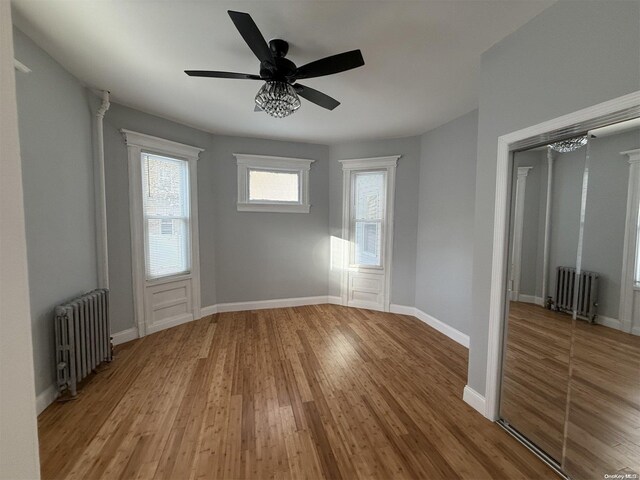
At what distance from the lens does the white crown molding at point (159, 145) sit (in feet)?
10.1

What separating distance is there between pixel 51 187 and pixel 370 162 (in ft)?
12.3

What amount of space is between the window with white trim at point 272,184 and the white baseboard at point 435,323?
2.22m

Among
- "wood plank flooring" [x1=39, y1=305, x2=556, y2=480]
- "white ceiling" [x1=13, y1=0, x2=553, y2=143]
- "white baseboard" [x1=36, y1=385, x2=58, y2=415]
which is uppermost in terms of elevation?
"white ceiling" [x1=13, y1=0, x2=553, y2=143]

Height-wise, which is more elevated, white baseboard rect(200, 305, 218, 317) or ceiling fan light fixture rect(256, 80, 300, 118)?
ceiling fan light fixture rect(256, 80, 300, 118)

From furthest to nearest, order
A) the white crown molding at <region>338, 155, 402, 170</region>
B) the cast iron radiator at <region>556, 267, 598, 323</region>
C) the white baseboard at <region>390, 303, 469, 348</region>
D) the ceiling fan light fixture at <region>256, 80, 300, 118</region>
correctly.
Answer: the white crown molding at <region>338, 155, 402, 170</region> → the white baseboard at <region>390, 303, 469, 348</region> → the ceiling fan light fixture at <region>256, 80, 300, 118</region> → the cast iron radiator at <region>556, 267, 598, 323</region>

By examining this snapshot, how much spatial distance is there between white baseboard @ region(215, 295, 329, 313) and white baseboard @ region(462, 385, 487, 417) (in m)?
2.76

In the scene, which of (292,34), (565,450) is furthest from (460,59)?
(565,450)

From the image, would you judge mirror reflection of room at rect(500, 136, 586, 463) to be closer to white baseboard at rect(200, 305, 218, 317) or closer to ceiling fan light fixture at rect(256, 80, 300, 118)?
ceiling fan light fixture at rect(256, 80, 300, 118)

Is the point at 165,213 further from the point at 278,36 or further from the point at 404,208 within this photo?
the point at 404,208

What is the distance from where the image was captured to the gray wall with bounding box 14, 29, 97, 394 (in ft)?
6.39

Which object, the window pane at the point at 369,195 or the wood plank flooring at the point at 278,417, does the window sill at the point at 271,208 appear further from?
the wood plank flooring at the point at 278,417

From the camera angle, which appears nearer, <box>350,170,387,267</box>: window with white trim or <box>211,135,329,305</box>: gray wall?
<box>211,135,329,305</box>: gray wall

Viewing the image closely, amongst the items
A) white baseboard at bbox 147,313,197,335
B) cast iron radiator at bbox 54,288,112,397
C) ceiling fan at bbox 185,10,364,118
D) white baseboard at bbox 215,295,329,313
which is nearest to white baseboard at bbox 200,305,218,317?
white baseboard at bbox 215,295,329,313

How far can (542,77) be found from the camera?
5.21ft
